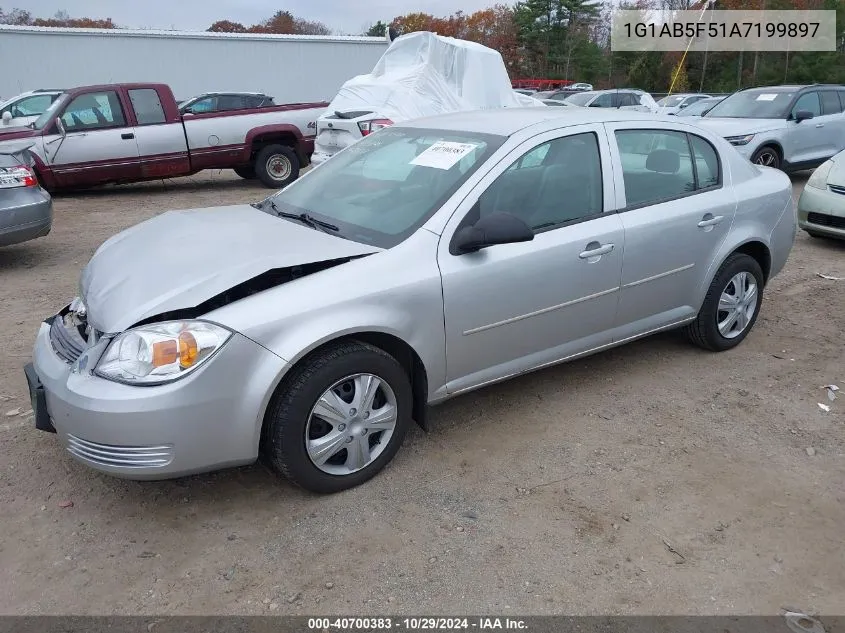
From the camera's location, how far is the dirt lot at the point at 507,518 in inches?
102

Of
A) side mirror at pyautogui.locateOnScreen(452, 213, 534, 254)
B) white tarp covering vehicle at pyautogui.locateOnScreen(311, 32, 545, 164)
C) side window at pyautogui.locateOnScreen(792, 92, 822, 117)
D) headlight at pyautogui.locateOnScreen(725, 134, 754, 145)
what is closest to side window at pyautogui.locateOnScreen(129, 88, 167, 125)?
white tarp covering vehicle at pyautogui.locateOnScreen(311, 32, 545, 164)

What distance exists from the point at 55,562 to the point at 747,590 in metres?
2.67

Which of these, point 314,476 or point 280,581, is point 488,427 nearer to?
point 314,476

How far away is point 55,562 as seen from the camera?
2746 millimetres

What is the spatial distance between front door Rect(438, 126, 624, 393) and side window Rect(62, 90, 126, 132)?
9137 millimetres

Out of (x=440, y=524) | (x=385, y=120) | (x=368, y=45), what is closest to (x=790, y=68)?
(x=368, y=45)

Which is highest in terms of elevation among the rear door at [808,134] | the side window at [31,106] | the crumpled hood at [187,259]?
the side window at [31,106]

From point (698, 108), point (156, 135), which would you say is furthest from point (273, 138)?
point (698, 108)

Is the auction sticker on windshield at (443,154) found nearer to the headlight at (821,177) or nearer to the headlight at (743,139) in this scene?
the headlight at (821,177)

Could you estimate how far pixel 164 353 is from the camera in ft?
8.87

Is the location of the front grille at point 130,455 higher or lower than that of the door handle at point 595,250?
lower

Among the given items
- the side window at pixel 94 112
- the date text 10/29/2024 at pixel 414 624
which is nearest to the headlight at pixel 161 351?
the date text 10/29/2024 at pixel 414 624

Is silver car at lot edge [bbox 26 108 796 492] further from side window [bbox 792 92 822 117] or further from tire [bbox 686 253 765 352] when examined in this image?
side window [bbox 792 92 822 117]

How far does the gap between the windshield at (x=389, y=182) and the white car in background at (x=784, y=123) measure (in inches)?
317
